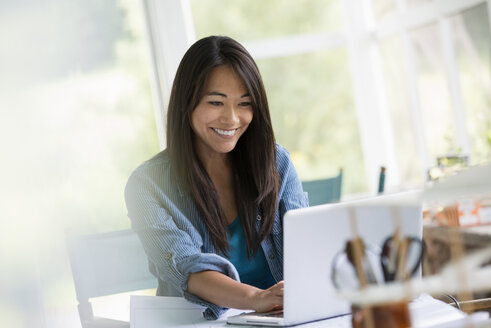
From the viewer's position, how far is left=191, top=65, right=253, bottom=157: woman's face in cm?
168

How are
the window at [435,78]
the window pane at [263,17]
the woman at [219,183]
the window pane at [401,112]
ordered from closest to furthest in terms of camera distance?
1. the woman at [219,183]
2. the window at [435,78]
3. the window pane at [401,112]
4. the window pane at [263,17]

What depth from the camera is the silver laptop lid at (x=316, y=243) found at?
3.57 ft

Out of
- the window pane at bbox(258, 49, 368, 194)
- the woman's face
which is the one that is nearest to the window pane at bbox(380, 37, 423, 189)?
the window pane at bbox(258, 49, 368, 194)

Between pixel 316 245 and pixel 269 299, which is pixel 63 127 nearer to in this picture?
pixel 269 299

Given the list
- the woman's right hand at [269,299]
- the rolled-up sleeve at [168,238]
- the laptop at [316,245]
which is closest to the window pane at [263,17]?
the rolled-up sleeve at [168,238]

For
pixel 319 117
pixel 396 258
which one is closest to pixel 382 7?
pixel 319 117

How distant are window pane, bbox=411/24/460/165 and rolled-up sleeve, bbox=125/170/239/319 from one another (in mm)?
3376

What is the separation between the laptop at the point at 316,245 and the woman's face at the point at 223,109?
2.01ft

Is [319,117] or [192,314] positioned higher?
[319,117]

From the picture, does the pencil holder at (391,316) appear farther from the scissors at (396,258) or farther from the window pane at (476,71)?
the window pane at (476,71)

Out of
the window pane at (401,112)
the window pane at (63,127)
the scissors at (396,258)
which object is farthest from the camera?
the window pane at (401,112)

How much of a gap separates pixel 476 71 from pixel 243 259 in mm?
3136

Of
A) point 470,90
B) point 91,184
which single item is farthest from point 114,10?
point 470,90

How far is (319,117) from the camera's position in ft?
19.9
